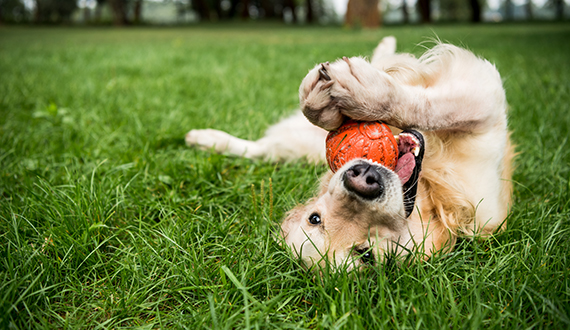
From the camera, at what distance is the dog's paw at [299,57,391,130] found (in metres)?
1.57

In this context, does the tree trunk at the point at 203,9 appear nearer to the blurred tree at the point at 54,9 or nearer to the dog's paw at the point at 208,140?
the blurred tree at the point at 54,9

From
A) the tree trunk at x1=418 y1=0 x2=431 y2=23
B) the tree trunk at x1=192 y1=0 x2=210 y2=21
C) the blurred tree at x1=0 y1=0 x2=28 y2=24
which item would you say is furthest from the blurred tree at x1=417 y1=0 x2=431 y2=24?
the blurred tree at x1=0 y1=0 x2=28 y2=24

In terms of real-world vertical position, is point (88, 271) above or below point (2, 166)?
below

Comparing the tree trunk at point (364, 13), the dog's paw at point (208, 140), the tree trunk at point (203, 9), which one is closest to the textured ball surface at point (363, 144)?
the dog's paw at point (208, 140)

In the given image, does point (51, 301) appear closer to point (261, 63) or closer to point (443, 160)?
point (443, 160)

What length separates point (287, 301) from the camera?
4.73ft

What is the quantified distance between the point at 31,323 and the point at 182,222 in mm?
755

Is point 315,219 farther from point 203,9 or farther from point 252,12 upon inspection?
point 252,12

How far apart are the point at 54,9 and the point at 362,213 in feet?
193

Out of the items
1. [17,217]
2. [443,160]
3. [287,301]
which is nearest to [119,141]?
[17,217]

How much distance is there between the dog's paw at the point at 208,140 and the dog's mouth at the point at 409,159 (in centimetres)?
148

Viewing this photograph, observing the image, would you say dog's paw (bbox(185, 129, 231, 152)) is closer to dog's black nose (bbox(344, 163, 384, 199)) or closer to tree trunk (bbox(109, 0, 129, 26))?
dog's black nose (bbox(344, 163, 384, 199))

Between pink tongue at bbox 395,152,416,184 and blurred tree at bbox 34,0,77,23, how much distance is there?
52.5 meters

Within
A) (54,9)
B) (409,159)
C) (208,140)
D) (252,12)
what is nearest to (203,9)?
(252,12)
